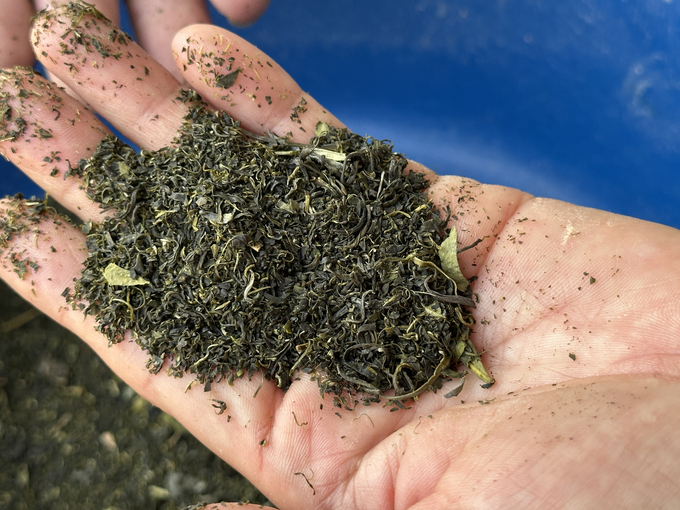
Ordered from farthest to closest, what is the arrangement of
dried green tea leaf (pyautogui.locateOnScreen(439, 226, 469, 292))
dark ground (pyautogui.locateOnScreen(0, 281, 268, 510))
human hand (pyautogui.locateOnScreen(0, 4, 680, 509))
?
1. dark ground (pyautogui.locateOnScreen(0, 281, 268, 510))
2. dried green tea leaf (pyautogui.locateOnScreen(439, 226, 469, 292))
3. human hand (pyautogui.locateOnScreen(0, 4, 680, 509))

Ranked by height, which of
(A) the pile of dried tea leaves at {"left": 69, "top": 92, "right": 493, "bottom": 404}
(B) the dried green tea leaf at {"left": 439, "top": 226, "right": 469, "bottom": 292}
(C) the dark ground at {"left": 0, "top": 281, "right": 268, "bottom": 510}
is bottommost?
(C) the dark ground at {"left": 0, "top": 281, "right": 268, "bottom": 510}

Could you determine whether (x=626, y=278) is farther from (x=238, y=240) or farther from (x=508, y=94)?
(x=508, y=94)

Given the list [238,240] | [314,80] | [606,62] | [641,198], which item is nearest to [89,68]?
[238,240]

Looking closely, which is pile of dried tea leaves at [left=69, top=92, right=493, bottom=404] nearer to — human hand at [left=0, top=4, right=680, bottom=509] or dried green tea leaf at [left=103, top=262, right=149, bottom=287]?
dried green tea leaf at [left=103, top=262, right=149, bottom=287]

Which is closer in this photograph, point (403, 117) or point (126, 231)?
point (126, 231)

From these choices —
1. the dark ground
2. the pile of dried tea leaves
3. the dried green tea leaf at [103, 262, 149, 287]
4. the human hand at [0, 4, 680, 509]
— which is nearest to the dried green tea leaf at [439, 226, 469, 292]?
the pile of dried tea leaves

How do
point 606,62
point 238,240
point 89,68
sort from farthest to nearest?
1. point 606,62
2. point 89,68
3. point 238,240

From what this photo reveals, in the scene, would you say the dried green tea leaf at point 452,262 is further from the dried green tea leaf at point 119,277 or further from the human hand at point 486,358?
the dried green tea leaf at point 119,277

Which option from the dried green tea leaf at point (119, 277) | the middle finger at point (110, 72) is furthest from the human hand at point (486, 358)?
the dried green tea leaf at point (119, 277)

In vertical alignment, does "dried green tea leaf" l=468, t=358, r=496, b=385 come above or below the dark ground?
above

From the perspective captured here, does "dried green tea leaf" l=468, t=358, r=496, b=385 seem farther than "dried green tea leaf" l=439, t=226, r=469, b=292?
No
